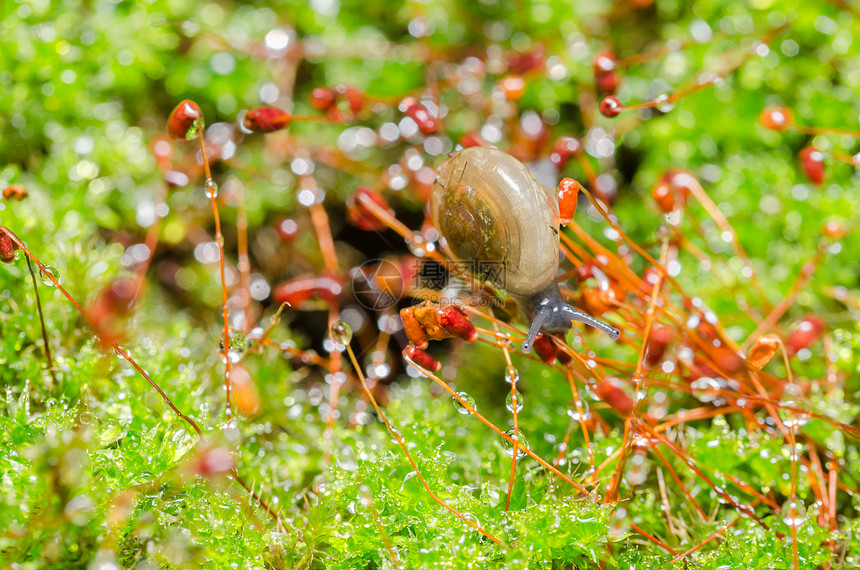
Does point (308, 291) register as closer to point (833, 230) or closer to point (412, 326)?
point (412, 326)

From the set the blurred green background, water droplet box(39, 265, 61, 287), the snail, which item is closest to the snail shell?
the snail

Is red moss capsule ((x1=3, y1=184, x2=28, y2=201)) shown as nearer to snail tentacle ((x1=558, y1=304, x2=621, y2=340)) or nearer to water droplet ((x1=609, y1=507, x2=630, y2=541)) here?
snail tentacle ((x1=558, y1=304, x2=621, y2=340))

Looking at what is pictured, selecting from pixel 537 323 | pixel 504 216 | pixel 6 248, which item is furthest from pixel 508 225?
pixel 6 248

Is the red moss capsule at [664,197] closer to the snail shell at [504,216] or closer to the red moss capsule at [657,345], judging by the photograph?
the red moss capsule at [657,345]

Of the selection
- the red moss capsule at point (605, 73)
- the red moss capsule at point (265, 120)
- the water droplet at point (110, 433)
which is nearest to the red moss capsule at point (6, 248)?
the water droplet at point (110, 433)

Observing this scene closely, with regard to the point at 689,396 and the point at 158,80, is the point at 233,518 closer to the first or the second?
the point at 689,396
